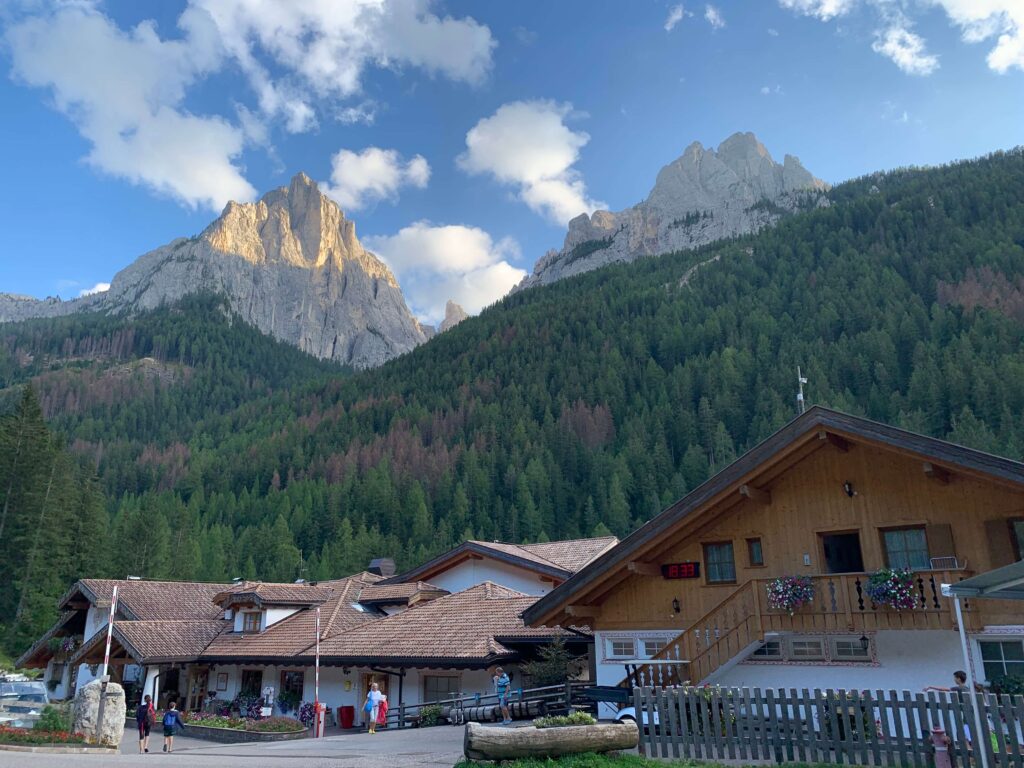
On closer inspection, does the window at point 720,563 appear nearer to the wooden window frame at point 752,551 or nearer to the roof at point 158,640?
the wooden window frame at point 752,551

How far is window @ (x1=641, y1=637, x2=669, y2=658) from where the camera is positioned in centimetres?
1973

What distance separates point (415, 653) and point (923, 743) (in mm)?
17803

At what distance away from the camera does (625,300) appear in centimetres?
15438

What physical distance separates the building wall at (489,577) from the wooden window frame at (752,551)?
14802 mm

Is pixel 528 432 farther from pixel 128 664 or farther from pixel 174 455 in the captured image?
pixel 128 664

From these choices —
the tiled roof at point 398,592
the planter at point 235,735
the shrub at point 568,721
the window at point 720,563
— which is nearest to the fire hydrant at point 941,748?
the shrub at point 568,721

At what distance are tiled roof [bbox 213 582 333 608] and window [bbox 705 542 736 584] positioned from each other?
23.7m

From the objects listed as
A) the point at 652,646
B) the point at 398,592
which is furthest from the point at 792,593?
the point at 398,592

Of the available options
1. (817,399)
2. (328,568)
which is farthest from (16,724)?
(817,399)

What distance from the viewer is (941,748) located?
1132cm

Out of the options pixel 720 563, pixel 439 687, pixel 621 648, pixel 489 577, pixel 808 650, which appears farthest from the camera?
pixel 489 577

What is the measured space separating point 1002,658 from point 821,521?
4481mm

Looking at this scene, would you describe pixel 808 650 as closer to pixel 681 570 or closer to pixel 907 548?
pixel 907 548

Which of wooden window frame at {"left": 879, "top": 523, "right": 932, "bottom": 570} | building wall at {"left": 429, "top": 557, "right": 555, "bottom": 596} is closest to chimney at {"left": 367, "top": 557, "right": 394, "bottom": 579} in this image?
building wall at {"left": 429, "top": 557, "right": 555, "bottom": 596}
